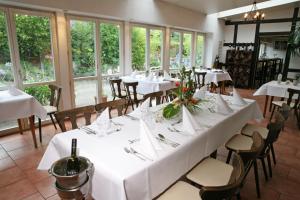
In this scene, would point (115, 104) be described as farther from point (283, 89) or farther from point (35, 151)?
point (283, 89)

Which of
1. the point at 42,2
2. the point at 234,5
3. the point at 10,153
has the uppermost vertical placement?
the point at 234,5

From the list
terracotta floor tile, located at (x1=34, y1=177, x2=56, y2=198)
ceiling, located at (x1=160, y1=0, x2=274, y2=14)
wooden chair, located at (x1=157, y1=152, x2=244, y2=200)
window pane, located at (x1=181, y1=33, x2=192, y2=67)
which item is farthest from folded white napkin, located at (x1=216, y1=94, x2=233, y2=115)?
window pane, located at (x1=181, y1=33, x2=192, y2=67)

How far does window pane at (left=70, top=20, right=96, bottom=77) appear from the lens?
Answer: 4.19 metres

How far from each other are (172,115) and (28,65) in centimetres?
298

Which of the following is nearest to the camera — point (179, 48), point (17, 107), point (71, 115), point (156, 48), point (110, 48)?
point (71, 115)

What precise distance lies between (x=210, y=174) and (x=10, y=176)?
7.11 ft

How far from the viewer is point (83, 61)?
4414 mm

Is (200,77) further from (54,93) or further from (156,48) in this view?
(54,93)

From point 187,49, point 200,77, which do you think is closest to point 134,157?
point 200,77

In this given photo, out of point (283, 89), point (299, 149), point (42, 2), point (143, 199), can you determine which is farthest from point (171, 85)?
point (143, 199)

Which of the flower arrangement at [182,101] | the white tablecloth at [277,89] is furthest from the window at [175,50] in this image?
the flower arrangement at [182,101]

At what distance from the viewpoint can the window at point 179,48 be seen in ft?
22.2

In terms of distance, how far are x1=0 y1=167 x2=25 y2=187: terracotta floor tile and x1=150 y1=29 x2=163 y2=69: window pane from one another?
441 centimetres

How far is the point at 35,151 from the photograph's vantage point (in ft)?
9.45
